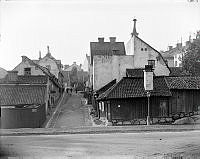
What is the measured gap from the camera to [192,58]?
2711cm

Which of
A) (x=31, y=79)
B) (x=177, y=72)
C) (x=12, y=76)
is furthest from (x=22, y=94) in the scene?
(x=177, y=72)

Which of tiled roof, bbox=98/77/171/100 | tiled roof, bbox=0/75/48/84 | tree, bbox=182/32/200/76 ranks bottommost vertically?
tiled roof, bbox=98/77/171/100

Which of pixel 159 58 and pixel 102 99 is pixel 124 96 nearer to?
pixel 102 99

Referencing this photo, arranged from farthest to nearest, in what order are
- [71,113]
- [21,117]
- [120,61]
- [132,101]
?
[120,61] → [71,113] → [132,101] → [21,117]

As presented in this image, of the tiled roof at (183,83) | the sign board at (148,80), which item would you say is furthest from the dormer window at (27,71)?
the tiled roof at (183,83)

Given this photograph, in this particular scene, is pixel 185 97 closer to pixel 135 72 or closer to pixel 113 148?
pixel 135 72

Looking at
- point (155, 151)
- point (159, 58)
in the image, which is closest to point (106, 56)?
point (159, 58)

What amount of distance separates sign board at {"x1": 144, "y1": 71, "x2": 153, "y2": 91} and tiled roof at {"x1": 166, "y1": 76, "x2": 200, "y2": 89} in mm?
1175

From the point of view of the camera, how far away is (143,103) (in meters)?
21.7

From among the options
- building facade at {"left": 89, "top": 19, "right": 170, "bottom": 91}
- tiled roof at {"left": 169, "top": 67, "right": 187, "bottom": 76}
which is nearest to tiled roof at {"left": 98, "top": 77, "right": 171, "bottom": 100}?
building facade at {"left": 89, "top": 19, "right": 170, "bottom": 91}

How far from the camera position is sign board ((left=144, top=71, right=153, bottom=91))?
73.1ft

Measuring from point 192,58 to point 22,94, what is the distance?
13.0 m

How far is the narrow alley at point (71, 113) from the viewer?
851 inches

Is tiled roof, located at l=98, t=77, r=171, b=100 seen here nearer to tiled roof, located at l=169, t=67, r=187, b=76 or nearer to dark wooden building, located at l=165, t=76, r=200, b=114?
dark wooden building, located at l=165, t=76, r=200, b=114
